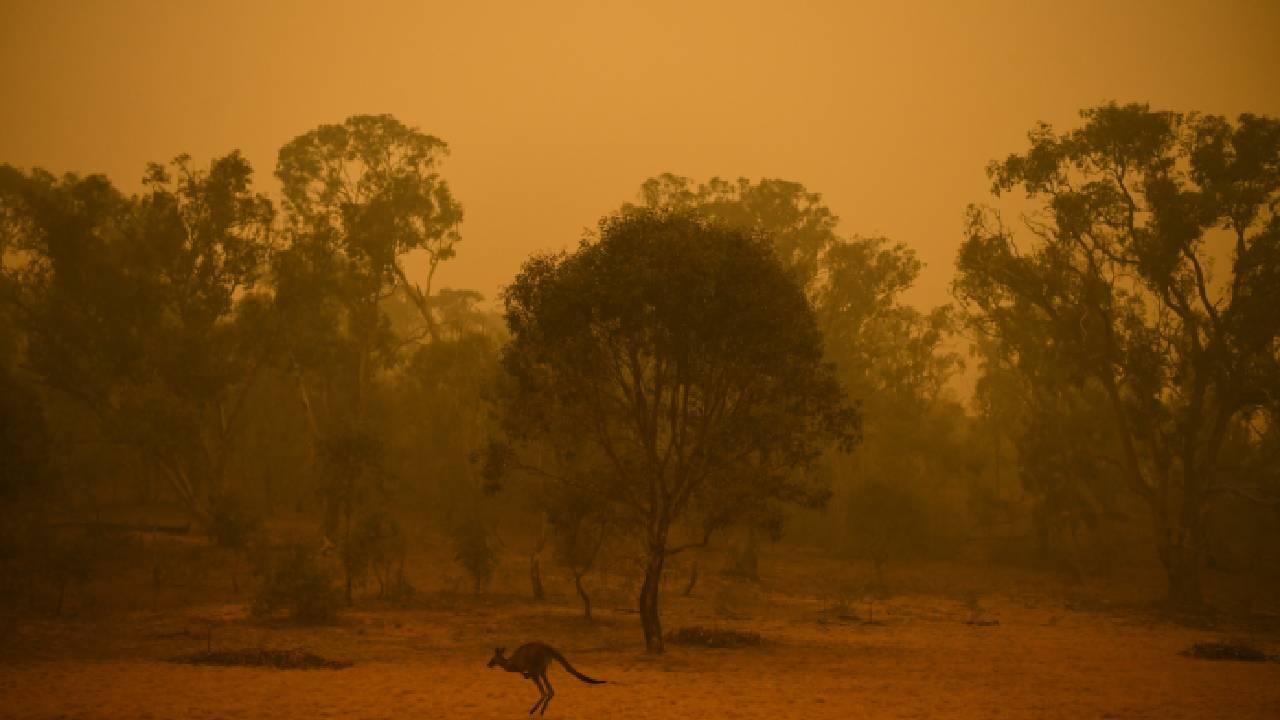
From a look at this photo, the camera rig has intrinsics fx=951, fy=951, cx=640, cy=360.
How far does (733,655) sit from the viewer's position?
22.3 meters

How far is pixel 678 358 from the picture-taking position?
21.2m

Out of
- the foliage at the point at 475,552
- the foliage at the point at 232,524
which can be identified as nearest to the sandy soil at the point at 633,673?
the foliage at the point at 475,552

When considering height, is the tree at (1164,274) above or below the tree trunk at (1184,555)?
above

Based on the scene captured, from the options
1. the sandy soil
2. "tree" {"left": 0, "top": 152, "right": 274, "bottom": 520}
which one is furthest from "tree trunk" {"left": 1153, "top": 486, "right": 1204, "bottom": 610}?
"tree" {"left": 0, "top": 152, "right": 274, "bottom": 520}

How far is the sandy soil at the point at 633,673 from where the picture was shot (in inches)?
627

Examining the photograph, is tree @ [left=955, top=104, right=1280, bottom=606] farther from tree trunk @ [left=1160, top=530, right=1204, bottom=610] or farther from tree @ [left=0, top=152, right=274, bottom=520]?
tree @ [left=0, top=152, right=274, bottom=520]

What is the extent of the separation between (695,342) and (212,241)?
1155 inches

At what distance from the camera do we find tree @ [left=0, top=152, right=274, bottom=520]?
38.0 meters

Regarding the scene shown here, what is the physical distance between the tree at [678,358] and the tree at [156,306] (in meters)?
22.1

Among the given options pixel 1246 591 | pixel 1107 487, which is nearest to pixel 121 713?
pixel 1246 591

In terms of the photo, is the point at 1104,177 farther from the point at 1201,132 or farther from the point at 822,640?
the point at 822,640

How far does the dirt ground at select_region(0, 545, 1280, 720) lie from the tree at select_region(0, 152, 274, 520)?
510 inches

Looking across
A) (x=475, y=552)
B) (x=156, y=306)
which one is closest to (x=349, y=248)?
(x=156, y=306)

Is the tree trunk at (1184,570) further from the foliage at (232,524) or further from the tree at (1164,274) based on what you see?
the foliage at (232,524)
